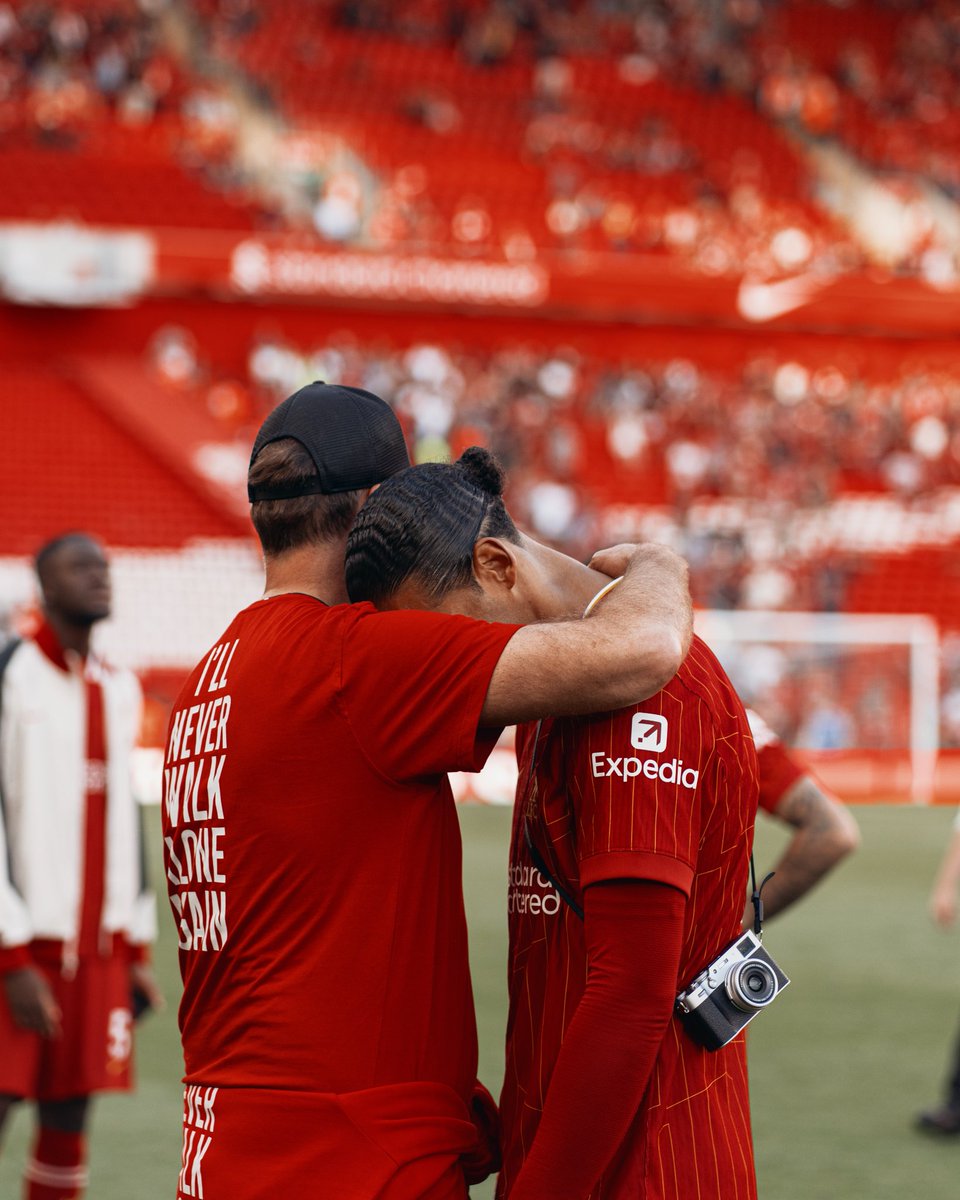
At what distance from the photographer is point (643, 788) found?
1.87 metres

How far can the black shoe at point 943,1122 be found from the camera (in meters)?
5.71

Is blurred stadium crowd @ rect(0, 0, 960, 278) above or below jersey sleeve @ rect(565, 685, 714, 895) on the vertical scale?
above

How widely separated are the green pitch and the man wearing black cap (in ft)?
0.40

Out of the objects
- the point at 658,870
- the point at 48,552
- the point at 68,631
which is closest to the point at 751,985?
the point at 658,870

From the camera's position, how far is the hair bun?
208 centimetres

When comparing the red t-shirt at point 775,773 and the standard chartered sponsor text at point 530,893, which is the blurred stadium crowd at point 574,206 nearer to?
the red t-shirt at point 775,773

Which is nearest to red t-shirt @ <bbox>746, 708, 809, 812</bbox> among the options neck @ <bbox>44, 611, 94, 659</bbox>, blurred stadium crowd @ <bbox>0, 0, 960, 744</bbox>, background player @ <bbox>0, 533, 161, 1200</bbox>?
background player @ <bbox>0, 533, 161, 1200</bbox>

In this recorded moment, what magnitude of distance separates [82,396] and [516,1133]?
22.3m

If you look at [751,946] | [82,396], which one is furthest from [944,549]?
[751,946]

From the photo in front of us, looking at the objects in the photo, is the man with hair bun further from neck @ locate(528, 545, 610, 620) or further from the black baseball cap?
the black baseball cap

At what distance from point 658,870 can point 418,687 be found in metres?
0.35

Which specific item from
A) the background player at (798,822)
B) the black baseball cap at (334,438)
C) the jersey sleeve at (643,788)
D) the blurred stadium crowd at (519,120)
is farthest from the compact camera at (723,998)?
the blurred stadium crowd at (519,120)

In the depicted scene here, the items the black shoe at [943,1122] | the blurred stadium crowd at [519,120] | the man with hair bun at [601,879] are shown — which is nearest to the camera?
the man with hair bun at [601,879]

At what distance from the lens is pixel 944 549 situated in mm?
22828
